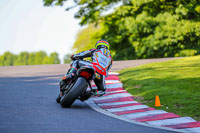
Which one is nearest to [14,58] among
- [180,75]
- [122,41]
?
[122,41]

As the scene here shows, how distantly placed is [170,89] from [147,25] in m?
19.4

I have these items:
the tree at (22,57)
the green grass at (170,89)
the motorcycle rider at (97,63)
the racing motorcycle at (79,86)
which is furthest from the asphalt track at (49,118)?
the tree at (22,57)

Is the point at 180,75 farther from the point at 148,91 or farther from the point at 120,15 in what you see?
the point at 120,15

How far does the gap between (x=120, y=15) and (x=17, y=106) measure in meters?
25.3

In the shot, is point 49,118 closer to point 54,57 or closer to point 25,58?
point 54,57

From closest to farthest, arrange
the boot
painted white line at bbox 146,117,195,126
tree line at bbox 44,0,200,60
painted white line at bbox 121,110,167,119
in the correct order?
1. painted white line at bbox 146,117,195,126
2. painted white line at bbox 121,110,167,119
3. the boot
4. tree line at bbox 44,0,200,60

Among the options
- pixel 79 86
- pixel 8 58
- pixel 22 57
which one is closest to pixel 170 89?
pixel 79 86

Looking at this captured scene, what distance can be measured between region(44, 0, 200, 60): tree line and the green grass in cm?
1470

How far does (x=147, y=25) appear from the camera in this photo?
97.3ft

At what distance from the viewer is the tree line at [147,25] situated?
2916 cm

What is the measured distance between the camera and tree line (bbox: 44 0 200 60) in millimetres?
29156

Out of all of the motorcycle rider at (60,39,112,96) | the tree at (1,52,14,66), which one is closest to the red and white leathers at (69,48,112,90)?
the motorcycle rider at (60,39,112,96)

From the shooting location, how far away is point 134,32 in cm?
3008

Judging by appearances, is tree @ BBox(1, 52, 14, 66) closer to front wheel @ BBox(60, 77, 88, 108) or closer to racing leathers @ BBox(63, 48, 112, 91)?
racing leathers @ BBox(63, 48, 112, 91)
